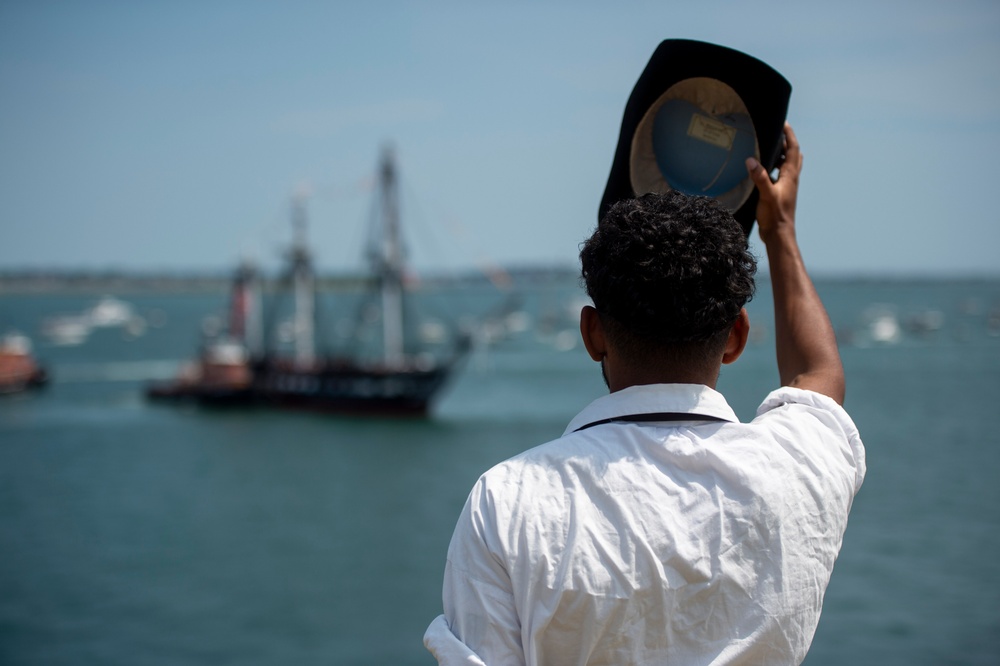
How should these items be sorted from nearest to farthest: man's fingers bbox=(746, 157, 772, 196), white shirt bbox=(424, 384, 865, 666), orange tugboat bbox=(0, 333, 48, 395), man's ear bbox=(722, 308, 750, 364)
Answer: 1. white shirt bbox=(424, 384, 865, 666)
2. man's ear bbox=(722, 308, 750, 364)
3. man's fingers bbox=(746, 157, 772, 196)
4. orange tugboat bbox=(0, 333, 48, 395)

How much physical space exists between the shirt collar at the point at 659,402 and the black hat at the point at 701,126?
0.46 m

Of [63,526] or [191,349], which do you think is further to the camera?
[191,349]

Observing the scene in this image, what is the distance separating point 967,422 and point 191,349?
7107 cm

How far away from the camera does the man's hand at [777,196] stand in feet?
5.42

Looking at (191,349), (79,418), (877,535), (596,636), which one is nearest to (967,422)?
(877,535)

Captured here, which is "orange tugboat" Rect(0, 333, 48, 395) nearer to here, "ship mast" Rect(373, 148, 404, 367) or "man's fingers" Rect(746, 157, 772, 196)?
"ship mast" Rect(373, 148, 404, 367)

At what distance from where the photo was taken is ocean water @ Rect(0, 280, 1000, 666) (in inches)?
646

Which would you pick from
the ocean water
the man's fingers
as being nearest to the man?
the man's fingers

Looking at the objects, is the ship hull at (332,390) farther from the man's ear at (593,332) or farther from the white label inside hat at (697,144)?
the man's ear at (593,332)

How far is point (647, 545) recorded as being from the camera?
1.23m

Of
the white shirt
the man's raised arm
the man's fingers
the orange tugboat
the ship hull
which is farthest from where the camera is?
the orange tugboat

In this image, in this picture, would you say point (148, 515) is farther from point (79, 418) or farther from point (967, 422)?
point (967, 422)

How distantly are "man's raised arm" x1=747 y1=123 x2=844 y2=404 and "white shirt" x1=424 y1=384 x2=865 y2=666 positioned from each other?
0.67 feet

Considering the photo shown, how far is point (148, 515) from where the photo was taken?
26.5 metres
